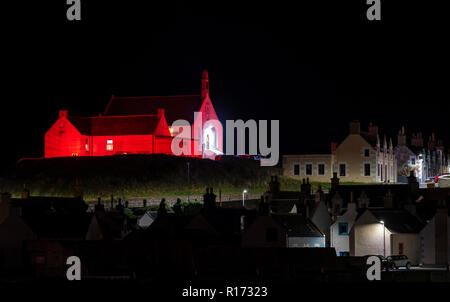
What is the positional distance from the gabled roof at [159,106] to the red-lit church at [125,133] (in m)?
0.12

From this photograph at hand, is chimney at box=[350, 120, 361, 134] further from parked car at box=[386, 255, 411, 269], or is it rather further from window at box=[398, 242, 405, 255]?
parked car at box=[386, 255, 411, 269]

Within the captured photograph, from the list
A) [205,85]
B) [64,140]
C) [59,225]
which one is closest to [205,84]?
[205,85]

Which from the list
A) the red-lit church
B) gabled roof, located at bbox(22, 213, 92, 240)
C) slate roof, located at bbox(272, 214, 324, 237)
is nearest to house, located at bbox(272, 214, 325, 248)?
slate roof, located at bbox(272, 214, 324, 237)

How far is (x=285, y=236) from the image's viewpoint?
250ft

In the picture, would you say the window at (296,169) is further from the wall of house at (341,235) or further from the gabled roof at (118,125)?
the wall of house at (341,235)

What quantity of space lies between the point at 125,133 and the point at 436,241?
5799 cm

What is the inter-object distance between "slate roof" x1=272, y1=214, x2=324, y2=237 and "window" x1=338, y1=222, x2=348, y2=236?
2.04 meters

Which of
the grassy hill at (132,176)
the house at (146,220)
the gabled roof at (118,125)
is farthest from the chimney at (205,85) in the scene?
the house at (146,220)

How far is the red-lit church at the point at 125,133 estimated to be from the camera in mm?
127250

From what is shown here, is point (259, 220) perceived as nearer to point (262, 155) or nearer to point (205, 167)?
point (205, 167)

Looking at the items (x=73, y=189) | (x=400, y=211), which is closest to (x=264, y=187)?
(x=73, y=189)

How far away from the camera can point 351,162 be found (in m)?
119

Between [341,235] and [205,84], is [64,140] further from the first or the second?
[341,235]
